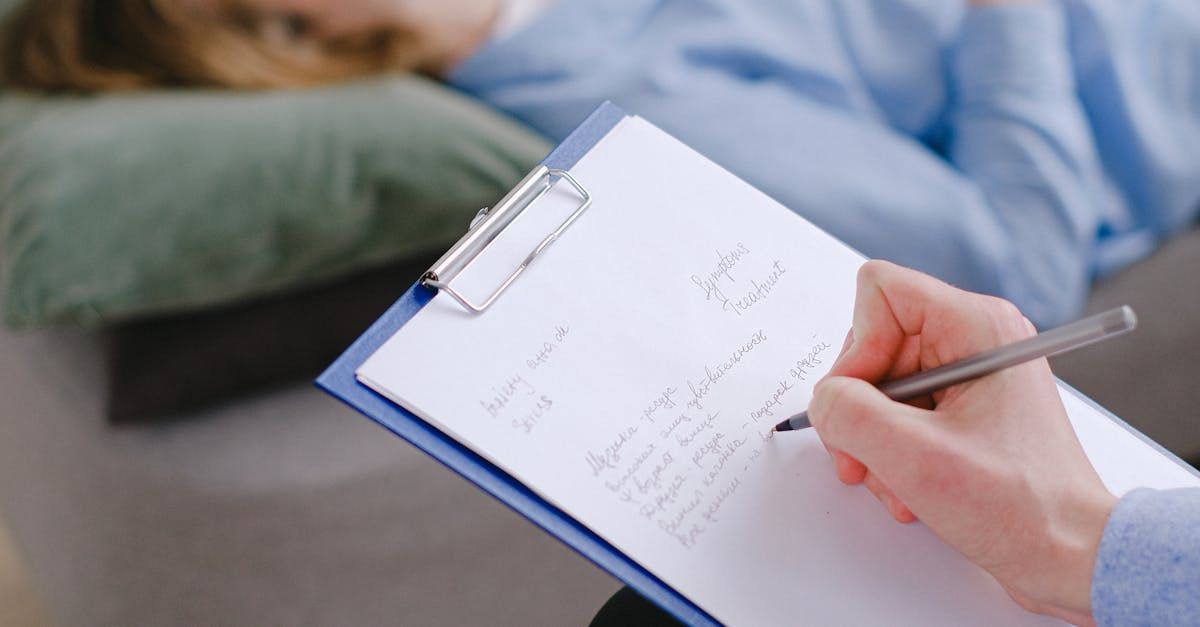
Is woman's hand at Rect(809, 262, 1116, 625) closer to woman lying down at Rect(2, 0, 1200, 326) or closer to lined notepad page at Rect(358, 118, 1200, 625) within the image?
lined notepad page at Rect(358, 118, 1200, 625)

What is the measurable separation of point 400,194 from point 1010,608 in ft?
1.79

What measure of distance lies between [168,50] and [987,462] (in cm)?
85

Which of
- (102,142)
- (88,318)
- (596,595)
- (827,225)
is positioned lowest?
(596,595)

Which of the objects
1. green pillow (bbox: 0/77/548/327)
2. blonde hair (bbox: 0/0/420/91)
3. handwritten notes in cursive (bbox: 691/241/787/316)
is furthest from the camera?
blonde hair (bbox: 0/0/420/91)

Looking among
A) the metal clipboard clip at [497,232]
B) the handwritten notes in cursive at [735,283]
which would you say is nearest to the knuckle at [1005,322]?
the handwritten notes in cursive at [735,283]

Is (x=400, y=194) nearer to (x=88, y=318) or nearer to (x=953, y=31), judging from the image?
(x=88, y=318)

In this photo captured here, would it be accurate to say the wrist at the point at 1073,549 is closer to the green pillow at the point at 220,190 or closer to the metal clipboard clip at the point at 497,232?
the metal clipboard clip at the point at 497,232

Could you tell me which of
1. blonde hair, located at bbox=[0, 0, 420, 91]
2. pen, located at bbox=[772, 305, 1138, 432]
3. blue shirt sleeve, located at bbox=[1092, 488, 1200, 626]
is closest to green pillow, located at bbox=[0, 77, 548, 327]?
blonde hair, located at bbox=[0, 0, 420, 91]

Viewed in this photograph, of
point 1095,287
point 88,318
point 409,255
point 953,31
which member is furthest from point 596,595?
point 953,31

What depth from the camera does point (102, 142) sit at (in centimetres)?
71

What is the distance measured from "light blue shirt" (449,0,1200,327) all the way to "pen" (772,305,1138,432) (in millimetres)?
429

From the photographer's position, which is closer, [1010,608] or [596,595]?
[1010,608]

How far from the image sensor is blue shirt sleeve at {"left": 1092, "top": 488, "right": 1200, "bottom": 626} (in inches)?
15.7

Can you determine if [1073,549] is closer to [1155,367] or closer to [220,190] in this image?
[1155,367]
